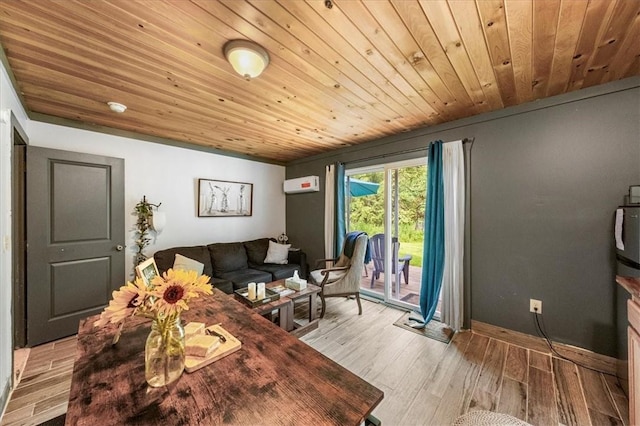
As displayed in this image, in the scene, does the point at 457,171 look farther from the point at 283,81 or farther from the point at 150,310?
the point at 150,310

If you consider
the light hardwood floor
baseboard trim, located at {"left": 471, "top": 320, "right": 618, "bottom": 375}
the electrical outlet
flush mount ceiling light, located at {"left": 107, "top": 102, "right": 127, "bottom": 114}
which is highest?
flush mount ceiling light, located at {"left": 107, "top": 102, "right": 127, "bottom": 114}

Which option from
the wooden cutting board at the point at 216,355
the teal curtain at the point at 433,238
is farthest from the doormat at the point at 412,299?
the wooden cutting board at the point at 216,355

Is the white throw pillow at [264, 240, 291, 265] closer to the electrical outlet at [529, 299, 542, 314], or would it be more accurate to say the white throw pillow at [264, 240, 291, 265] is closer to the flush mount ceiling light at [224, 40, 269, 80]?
the flush mount ceiling light at [224, 40, 269, 80]

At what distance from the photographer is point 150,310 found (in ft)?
2.87

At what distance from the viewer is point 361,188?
3947mm

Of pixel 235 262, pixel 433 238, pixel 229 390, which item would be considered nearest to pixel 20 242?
pixel 235 262

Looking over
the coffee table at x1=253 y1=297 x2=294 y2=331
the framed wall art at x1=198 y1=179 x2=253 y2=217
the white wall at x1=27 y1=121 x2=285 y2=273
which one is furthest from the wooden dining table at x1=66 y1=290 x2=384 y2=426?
the framed wall art at x1=198 y1=179 x2=253 y2=217

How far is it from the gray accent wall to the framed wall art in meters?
3.15

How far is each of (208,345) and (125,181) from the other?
2.99 m

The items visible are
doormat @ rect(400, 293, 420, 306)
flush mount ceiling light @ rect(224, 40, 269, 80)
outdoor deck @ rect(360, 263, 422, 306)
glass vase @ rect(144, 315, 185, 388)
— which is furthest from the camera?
outdoor deck @ rect(360, 263, 422, 306)

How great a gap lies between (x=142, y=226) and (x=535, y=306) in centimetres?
446

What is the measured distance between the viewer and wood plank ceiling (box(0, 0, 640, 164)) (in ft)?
4.03

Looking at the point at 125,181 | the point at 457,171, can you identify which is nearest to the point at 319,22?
the point at 457,171

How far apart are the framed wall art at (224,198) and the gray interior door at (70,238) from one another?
1.03m
